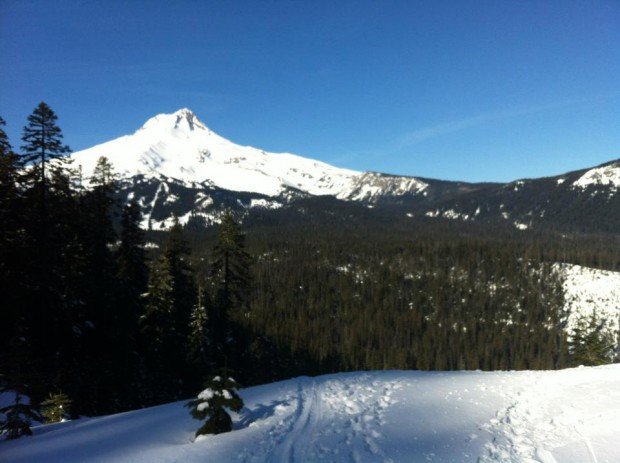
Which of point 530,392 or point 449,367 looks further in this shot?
point 449,367

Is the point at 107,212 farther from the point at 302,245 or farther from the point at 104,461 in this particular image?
the point at 302,245

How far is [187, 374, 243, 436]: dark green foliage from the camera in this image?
1209 centimetres

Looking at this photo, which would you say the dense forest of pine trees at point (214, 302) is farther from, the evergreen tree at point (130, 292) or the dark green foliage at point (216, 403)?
the dark green foliage at point (216, 403)

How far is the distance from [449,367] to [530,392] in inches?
3256

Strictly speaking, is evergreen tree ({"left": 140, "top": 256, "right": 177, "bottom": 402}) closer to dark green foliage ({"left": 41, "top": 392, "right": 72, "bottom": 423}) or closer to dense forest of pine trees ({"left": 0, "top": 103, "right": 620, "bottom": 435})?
dense forest of pine trees ({"left": 0, "top": 103, "right": 620, "bottom": 435})

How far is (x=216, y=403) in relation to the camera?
12156 millimetres

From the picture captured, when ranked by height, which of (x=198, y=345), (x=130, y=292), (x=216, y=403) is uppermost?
(x=130, y=292)

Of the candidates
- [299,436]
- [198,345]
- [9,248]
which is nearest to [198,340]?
[198,345]

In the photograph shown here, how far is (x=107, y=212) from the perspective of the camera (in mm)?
34344

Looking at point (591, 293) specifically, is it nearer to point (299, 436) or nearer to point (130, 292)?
point (130, 292)

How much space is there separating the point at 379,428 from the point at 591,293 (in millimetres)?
168522

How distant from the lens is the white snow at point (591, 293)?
132750 millimetres

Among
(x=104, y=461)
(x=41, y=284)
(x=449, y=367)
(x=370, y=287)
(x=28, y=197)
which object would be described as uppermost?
(x=28, y=197)

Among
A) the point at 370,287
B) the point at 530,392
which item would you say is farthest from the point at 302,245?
the point at 530,392
